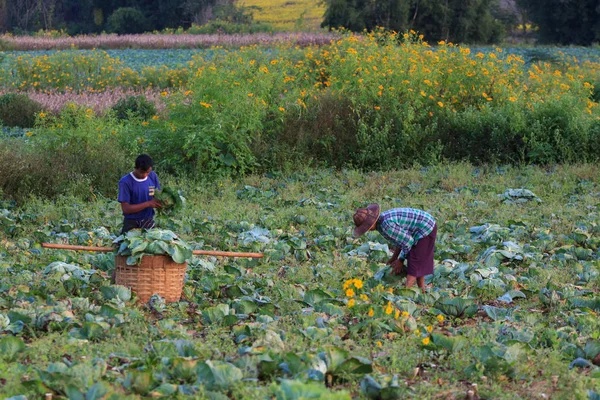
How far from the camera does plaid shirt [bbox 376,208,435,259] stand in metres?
6.66

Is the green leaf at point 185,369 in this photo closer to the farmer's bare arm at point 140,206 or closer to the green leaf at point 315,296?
the green leaf at point 315,296

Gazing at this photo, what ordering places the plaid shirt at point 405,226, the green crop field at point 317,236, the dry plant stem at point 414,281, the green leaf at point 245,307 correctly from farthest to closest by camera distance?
the dry plant stem at point 414,281 → the plaid shirt at point 405,226 → the green leaf at point 245,307 → the green crop field at point 317,236

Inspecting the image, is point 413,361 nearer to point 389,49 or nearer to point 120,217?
point 120,217

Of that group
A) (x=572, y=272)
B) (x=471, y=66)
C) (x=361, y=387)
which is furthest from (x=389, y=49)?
(x=361, y=387)

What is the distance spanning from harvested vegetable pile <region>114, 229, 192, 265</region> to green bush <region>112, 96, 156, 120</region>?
1290 centimetres

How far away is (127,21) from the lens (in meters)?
54.0

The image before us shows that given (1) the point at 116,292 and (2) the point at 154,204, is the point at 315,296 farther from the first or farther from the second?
(2) the point at 154,204

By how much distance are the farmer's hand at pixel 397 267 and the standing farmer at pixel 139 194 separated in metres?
2.05

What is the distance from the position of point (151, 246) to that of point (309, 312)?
127cm

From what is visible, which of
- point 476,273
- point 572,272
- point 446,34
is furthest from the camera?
point 446,34

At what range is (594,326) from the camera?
5617 millimetres

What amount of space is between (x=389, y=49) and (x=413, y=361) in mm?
11841

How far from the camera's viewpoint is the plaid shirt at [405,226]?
21.8ft

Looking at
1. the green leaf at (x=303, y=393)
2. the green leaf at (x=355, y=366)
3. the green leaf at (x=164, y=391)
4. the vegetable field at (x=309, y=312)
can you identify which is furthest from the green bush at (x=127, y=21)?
the green leaf at (x=303, y=393)
